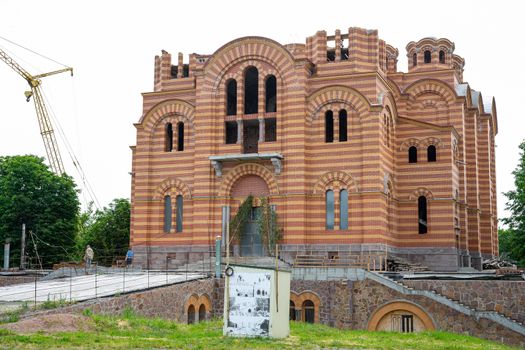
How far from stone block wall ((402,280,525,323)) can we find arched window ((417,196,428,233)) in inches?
443

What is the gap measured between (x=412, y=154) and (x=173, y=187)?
49.1ft

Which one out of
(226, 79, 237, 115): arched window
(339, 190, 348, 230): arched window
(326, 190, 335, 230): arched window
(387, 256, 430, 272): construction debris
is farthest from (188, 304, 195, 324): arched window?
(226, 79, 237, 115): arched window

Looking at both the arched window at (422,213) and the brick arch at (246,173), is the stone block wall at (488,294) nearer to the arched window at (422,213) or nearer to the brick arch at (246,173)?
the arched window at (422,213)

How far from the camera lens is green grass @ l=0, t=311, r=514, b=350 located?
1852 centimetres

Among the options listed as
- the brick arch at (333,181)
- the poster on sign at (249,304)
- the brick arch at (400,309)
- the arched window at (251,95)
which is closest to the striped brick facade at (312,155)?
the brick arch at (333,181)

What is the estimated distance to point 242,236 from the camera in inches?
1661

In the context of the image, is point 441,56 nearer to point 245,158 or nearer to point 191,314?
point 245,158

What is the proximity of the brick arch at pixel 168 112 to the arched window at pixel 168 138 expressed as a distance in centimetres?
78

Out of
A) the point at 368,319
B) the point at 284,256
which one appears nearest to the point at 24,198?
the point at 284,256

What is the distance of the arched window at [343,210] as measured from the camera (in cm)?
3959

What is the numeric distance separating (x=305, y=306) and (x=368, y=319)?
3.42 metres

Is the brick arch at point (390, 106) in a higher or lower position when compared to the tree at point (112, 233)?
higher

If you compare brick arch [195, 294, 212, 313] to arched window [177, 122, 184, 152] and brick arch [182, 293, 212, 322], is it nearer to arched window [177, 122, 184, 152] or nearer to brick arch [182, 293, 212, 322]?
brick arch [182, 293, 212, 322]

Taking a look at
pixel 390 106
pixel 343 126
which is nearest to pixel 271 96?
pixel 343 126
